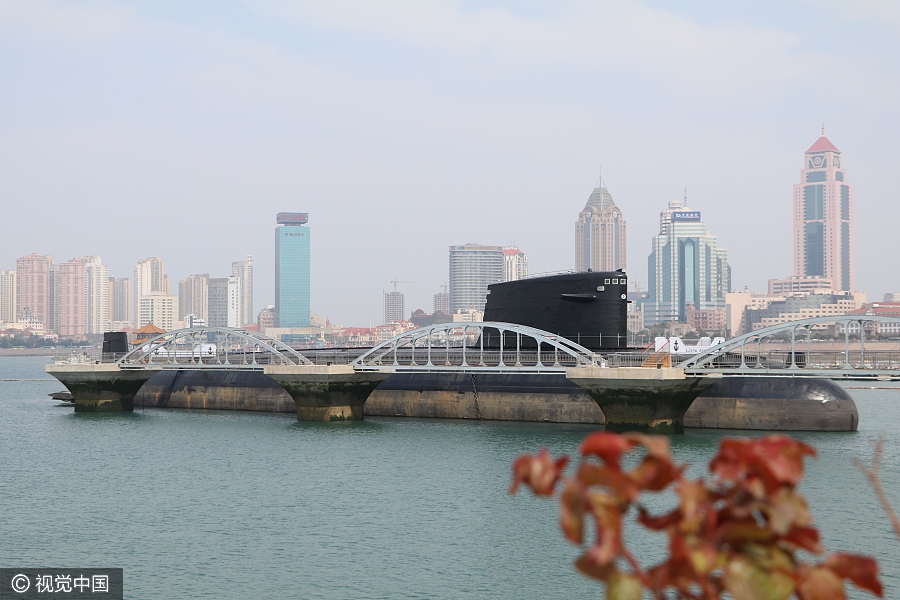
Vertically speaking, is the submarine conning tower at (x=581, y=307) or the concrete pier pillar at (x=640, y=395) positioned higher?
the submarine conning tower at (x=581, y=307)

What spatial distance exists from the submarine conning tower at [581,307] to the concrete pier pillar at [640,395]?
5.01 metres

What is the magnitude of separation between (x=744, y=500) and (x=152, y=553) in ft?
67.6

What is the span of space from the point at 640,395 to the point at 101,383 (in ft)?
113

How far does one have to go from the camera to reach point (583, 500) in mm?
3986

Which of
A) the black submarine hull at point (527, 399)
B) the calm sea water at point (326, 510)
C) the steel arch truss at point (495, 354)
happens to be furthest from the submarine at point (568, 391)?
the calm sea water at point (326, 510)

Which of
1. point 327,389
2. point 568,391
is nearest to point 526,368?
point 568,391

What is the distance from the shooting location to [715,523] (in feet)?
13.5

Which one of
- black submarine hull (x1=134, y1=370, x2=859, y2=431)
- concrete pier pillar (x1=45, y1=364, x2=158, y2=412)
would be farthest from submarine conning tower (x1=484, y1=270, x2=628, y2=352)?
concrete pier pillar (x1=45, y1=364, x2=158, y2=412)

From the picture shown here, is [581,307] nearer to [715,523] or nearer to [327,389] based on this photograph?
[327,389]

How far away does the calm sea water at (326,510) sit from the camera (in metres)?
20.3

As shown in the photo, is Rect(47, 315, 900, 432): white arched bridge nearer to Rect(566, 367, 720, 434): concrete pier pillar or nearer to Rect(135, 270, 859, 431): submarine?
Rect(566, 367, 720, 434): concrete pier pillar

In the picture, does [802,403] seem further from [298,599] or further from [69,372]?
[69,372]

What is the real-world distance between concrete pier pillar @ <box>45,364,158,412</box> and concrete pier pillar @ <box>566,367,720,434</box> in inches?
1151

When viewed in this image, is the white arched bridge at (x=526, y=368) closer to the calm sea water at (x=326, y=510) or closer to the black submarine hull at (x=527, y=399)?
the black submarine hull at (x=527, y=399)
